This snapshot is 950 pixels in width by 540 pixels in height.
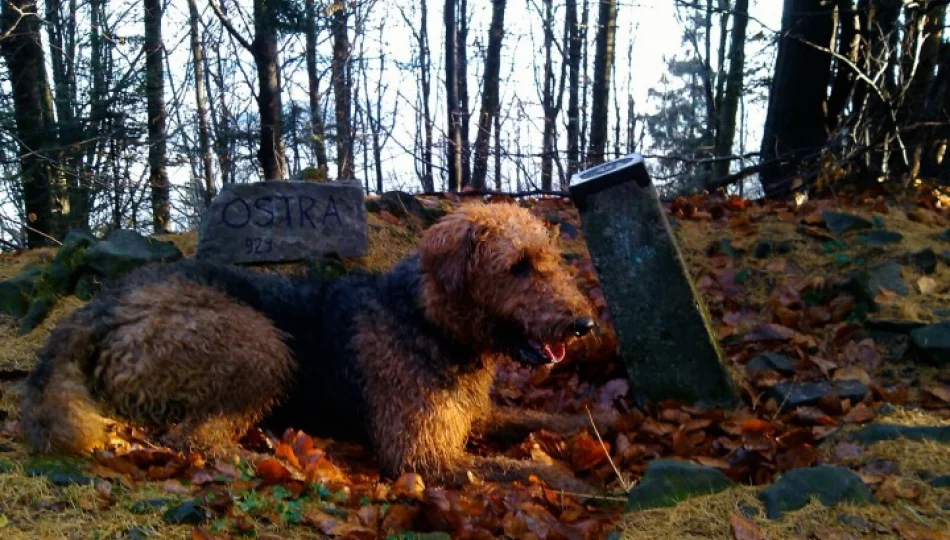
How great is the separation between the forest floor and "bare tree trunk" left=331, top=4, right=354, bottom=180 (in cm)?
1189

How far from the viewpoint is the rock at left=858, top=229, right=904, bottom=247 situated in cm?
704

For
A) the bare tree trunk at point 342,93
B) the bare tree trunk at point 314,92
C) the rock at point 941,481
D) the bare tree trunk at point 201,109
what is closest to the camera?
the rock at point 941,481

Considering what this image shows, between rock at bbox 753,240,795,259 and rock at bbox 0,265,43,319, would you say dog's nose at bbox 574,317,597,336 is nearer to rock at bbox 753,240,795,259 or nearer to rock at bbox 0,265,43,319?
rock at bbox 753,240,795,259

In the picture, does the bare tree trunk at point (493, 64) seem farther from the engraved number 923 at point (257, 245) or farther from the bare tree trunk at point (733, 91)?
the engraved number 923 at point (257, 245)

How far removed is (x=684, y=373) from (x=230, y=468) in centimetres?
278

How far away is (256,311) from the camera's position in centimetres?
457

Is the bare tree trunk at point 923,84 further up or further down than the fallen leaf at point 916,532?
further up

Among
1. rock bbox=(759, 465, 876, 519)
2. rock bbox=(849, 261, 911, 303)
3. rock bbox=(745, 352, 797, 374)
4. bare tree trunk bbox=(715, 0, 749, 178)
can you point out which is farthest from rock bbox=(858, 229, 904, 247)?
bare tree trunk bbox=(715, 0, 749, 178)

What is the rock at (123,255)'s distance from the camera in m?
6.98

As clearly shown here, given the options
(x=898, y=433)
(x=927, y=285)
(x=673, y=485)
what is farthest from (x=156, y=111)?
(x=898, y=433)

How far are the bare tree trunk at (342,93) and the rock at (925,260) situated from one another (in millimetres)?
12671

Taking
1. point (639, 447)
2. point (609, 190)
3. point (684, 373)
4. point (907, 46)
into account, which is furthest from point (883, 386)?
point (907, 46)

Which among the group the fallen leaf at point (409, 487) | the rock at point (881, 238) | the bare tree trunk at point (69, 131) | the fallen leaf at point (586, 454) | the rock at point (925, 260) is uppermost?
the bare tree trunk at point (69, 131)

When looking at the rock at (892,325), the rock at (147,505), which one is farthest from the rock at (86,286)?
the rock at (892,325)
